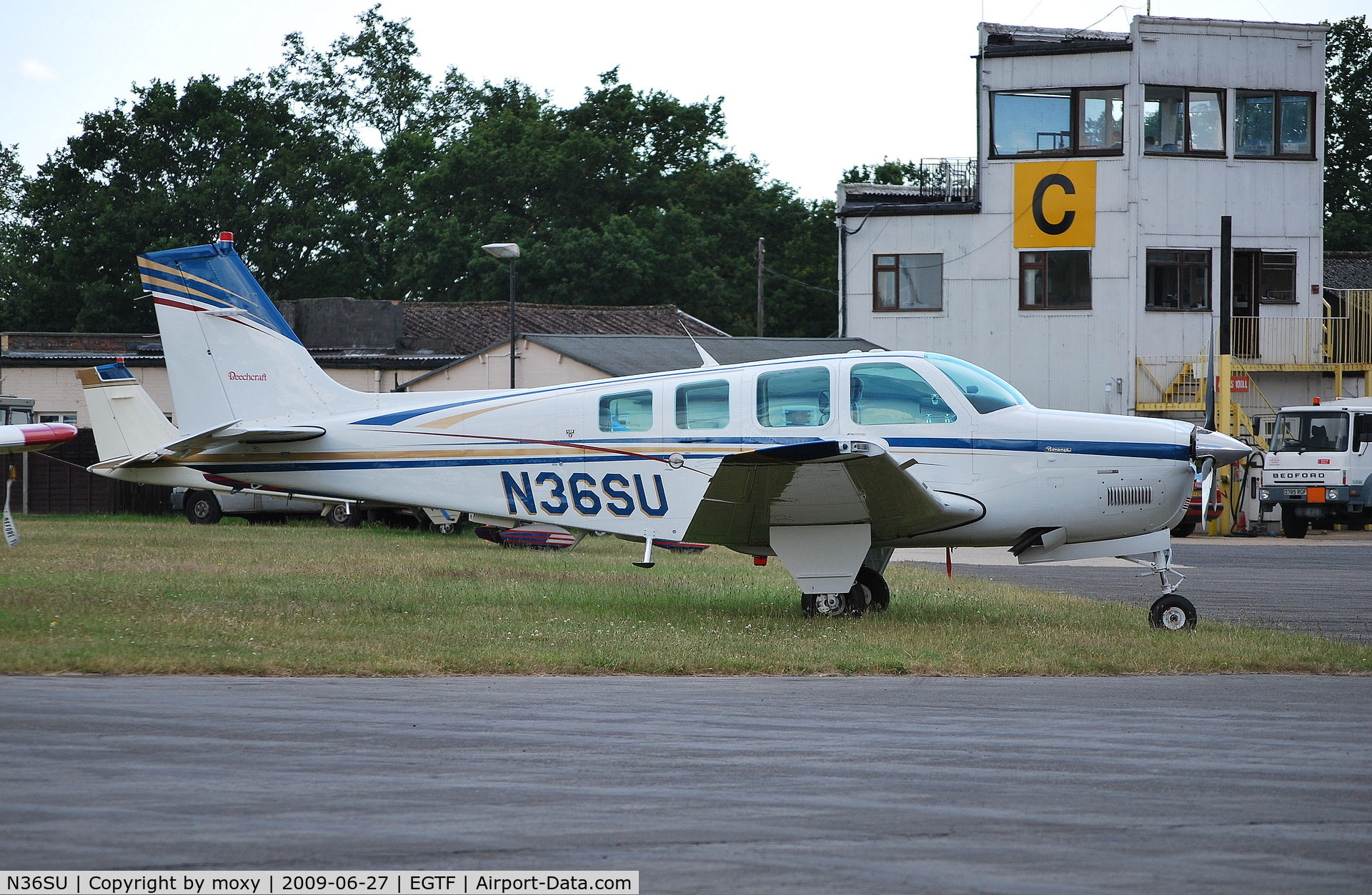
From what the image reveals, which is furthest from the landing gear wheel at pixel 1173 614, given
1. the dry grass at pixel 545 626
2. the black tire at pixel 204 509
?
the black tire at pixel 204 509

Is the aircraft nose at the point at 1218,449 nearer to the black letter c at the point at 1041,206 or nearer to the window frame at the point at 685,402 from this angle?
the window frame at the point at 685,402

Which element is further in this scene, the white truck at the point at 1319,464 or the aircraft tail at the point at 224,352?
the white truck at the point at 1319,464

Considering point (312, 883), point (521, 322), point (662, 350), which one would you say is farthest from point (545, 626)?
point (521, 322)

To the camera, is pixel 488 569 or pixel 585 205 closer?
pixel 488 569

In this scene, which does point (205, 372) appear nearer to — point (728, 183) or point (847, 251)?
point (847, 251)

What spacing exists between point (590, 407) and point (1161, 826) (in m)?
7.45

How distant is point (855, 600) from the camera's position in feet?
37.6

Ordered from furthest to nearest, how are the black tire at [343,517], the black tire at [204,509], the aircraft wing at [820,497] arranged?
the black tire at [204,509]
the black tire at [343,517]
the aircraft wing at [820,497]

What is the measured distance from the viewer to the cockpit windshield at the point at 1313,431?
25781mm

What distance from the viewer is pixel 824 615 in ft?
36.7

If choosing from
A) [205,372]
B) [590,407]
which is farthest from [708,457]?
[205,372]

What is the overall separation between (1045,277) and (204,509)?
2012cm

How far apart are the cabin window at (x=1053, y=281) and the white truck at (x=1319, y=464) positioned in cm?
560

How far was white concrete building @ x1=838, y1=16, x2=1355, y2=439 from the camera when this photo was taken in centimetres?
2945
